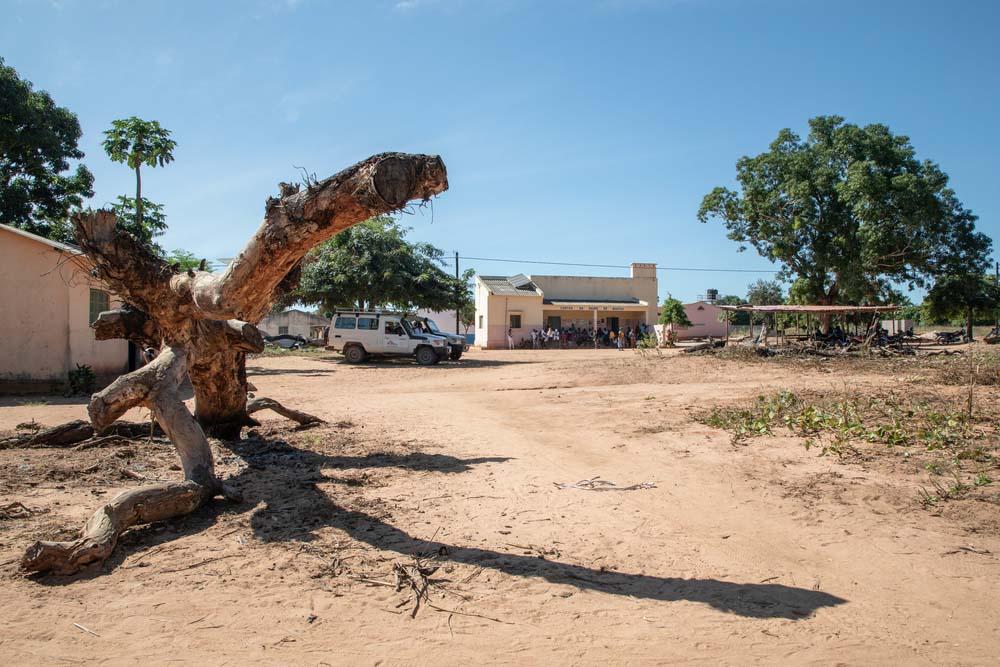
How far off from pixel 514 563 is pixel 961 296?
35.5 m

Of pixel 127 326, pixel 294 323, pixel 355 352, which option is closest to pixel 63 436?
pixel 127 326

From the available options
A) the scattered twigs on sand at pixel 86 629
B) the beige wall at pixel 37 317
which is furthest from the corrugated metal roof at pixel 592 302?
the scattered twigs on sand at pixel 86 629

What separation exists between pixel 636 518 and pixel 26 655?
12.4ft

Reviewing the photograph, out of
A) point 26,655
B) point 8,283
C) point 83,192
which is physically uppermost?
point 83,192

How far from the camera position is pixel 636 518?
15.4 ft

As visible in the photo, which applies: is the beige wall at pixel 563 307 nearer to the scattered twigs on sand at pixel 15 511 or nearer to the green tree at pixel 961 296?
the green tree at pixel 961 296

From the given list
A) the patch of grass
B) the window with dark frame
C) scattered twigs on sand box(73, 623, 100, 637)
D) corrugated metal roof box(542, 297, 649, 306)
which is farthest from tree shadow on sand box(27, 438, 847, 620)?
corrugated metal roof box(542, 297, 649, 306)

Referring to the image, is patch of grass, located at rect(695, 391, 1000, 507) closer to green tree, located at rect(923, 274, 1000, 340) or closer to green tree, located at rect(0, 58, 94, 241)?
green tree, located at rect(0, 58, 94, 241)

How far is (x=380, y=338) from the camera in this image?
22.9 metres

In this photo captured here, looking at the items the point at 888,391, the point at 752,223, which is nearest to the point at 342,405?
the point at 888,391

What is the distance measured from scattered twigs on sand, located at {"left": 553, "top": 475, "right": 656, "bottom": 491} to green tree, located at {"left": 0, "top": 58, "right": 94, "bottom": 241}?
67.5ft

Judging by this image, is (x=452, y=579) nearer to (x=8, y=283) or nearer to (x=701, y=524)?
(x=701, y=524)

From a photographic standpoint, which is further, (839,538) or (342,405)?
(342,405)

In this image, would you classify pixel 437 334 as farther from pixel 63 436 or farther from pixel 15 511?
pixel 15 511
